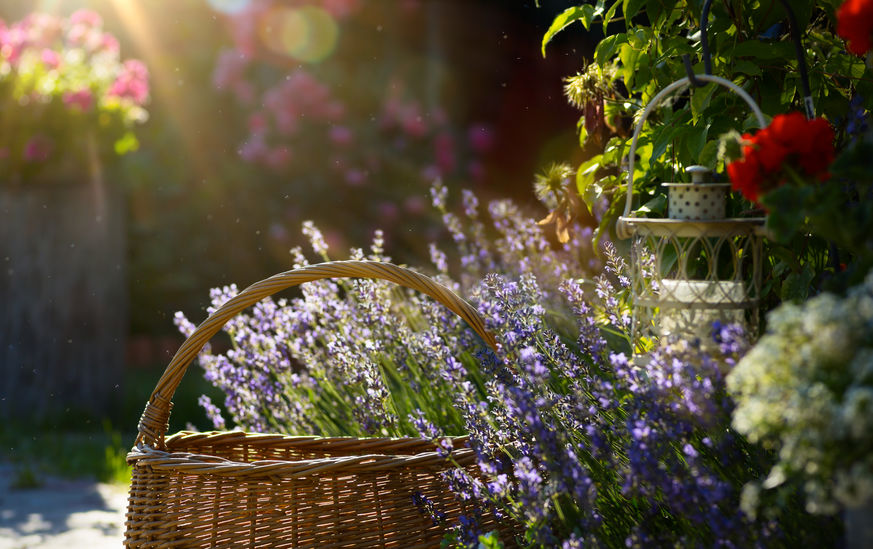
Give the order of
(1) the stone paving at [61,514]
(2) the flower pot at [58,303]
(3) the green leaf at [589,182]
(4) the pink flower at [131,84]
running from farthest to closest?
(4) the pink flower at [131,84] → (2) the flower pot at [58,303] → (1) the stone paving at [61,514] → (3) the green leaf at [589,182]

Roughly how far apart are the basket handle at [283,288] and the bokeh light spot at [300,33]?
3678mm

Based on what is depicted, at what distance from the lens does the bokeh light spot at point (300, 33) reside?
16.4 ft

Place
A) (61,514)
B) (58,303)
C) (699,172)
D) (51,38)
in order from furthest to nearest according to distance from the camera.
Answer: (51,38) < (58,303) < (61,514) < (699,172)

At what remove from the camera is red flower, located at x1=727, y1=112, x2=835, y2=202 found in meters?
0.97

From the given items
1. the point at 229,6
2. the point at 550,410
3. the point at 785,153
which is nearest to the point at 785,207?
the point at 785,153

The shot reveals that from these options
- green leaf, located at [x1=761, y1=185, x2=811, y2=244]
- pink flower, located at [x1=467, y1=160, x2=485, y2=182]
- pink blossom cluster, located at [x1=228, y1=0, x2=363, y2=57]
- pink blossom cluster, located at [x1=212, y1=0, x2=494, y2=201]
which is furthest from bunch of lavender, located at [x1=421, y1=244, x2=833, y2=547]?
pink blossom cluster, located at [x1=228, y1=0, x2=363, y2=57]

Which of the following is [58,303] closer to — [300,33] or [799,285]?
[300,33]

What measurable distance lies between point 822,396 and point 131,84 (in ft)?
13.8

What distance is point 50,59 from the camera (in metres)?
4.15

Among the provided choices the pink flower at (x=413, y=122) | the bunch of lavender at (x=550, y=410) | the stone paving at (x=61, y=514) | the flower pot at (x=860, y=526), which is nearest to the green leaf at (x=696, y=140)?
the bunch of lavender at (x=550, y=410)

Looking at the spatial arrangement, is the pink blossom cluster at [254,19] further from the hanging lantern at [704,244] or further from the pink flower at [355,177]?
the hanging lantern at [704,244]

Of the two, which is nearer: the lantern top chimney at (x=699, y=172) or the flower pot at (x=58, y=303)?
the lantern top chimney at (x=699, y=172)

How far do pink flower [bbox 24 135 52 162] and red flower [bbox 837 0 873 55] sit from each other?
386 centimetres

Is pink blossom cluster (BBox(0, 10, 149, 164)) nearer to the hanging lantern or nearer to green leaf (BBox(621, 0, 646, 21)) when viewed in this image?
green leaf (BBox(621, 0, 646, 21))
